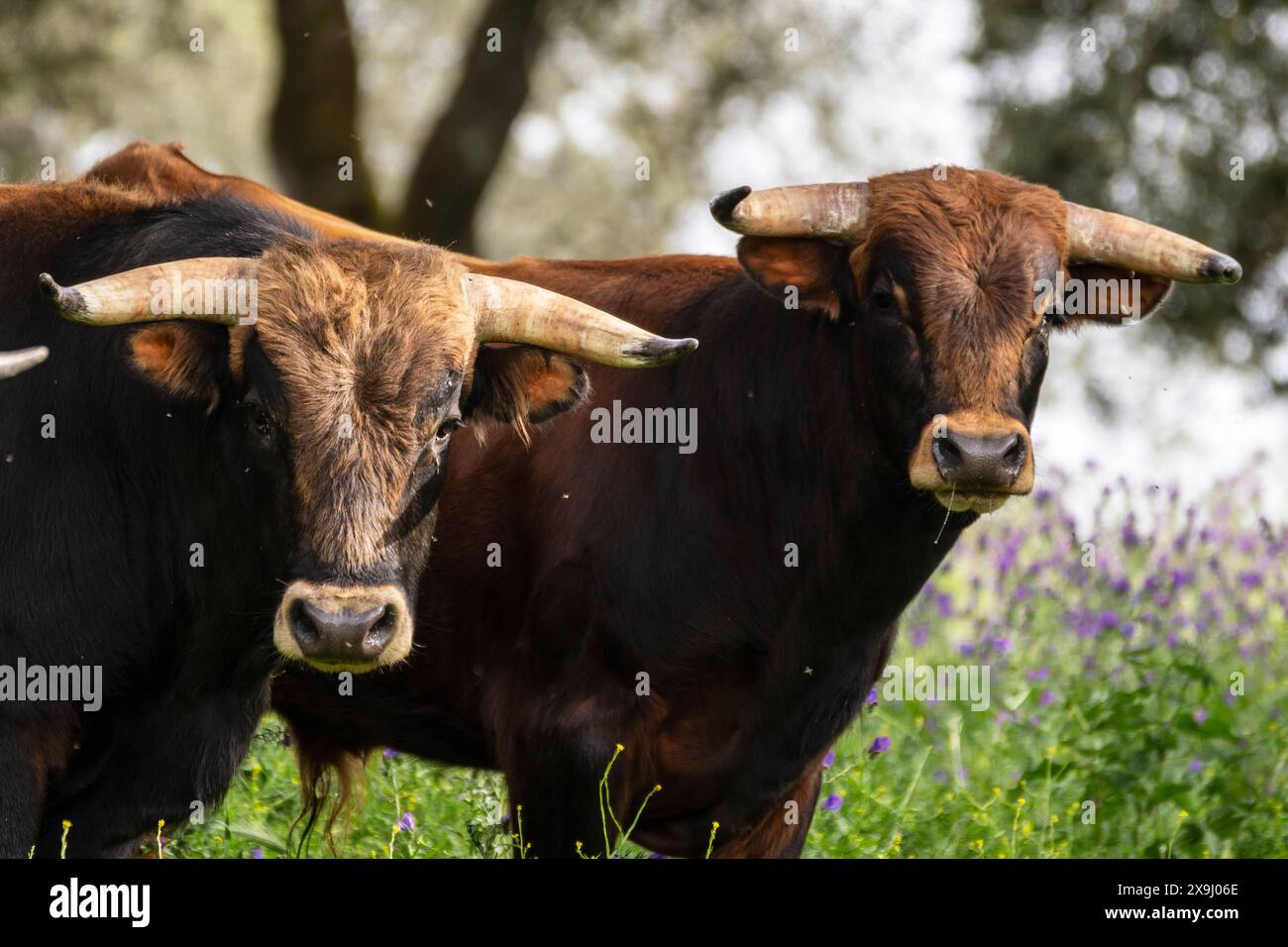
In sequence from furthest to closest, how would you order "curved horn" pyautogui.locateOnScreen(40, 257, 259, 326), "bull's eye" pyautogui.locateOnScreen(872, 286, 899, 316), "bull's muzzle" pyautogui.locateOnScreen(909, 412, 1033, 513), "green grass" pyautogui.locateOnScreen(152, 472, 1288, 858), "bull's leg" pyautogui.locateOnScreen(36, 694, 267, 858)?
"green grass" pyautogui.locateOnScreen(152, 472, 1288, 858) < "bull's eye" pyautogui.locateOnScreen(872, 286, 899, 316) < "bull's leg" pyautogui.locateOnScreen(36, 694, 267, 858) < "bull's muzzle" pyautogui.locateOnScreen(909, 412, 1033, 513) < "curved horn" pyautogui.locateOnScreen(40, 257, 259, 326)

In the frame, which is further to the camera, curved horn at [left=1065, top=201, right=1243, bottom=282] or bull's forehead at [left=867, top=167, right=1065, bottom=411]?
curved horn at [left=1065, top=201, right=1243, bottom=282]

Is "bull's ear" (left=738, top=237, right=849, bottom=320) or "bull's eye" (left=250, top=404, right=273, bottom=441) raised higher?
"bull's ear" (left=738, top=237, right=849, bottom=320)

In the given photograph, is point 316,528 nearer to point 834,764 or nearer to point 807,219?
point 807,219

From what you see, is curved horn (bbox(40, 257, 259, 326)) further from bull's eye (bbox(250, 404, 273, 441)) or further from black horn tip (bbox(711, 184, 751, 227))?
black horn tip (bbox(711, 184, 751, 227))

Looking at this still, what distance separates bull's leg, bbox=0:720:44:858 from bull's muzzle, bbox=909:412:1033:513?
2.63 meters

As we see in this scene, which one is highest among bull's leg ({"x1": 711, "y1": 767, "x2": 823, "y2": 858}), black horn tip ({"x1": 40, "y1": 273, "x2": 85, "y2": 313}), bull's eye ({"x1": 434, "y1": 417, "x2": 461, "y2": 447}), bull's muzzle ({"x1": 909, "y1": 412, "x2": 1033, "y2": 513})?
black horn tip ({"x1": 40, "y1": 273, "x2": 85, "y2": 313})

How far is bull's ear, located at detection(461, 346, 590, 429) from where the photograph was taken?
5.62 meters

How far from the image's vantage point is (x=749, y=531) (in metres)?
6.00

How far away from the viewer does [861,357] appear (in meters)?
5.81

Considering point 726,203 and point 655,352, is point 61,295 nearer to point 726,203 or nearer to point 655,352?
point 655,352

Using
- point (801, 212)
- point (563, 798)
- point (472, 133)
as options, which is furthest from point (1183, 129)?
point (563, 798)

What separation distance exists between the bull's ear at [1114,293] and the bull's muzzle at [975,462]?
0.81 metres

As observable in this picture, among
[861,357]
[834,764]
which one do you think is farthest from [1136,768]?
[861,357]

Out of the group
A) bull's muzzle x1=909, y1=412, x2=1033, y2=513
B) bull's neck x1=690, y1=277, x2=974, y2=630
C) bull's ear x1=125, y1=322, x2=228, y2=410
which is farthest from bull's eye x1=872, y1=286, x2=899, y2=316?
bull's ear x1=125, y1=322, x2=228, y2=410
